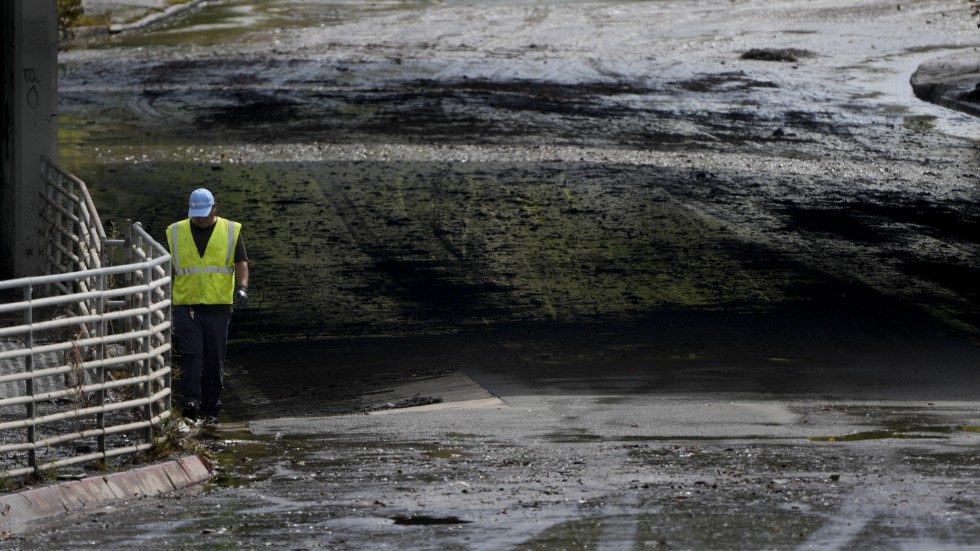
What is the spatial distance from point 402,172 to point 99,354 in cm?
1169

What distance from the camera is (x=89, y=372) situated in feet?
40.1

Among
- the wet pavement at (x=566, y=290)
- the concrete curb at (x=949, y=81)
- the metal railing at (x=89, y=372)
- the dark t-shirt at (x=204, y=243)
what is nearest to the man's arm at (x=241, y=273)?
the dark t-shirt at (x=204, y=243)

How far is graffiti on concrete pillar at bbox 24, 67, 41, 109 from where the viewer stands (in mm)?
15375

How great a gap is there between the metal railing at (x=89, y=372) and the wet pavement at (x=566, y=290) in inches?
22.4

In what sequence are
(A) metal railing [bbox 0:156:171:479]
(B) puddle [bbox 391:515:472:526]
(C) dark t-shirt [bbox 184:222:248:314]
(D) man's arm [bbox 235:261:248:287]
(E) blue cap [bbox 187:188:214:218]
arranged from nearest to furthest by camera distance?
1. (B) puddle [bbox 391:515:472:526]
2. (A) metal railing [bbox 0:156:171:479]
3. (E) blue cap [bbox 187:188:214:218]
4. (C) dark t-shirt [bbox 184:222:248:314]
5. (D) man's arm [bbox 235:261:248:287]

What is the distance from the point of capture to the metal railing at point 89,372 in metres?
8.91

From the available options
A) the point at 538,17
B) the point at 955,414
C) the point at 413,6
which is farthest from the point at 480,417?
the point at 413,6

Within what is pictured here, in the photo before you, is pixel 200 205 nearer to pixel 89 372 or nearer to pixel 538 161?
pixel 89 372

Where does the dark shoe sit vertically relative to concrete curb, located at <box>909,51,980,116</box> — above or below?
below

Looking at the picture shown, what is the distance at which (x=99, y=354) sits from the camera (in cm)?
978

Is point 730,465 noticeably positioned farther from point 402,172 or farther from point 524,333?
point 402,172

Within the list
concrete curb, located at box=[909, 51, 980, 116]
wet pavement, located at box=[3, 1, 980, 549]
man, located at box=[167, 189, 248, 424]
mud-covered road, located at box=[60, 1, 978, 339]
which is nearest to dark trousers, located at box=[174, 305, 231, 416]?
man, located at box=[167, 189, 248, 424]

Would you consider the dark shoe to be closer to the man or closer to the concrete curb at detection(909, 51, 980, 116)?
the man

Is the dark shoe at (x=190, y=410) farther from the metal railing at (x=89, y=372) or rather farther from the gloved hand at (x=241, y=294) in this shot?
the gloved hand at (x=241, y=294)
